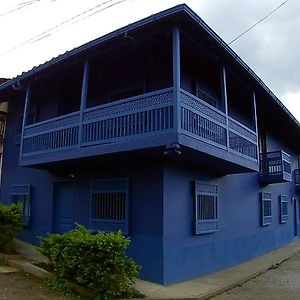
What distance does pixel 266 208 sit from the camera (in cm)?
1625

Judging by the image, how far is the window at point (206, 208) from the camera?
33.1 ft

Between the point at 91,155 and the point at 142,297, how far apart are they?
11.4 ft

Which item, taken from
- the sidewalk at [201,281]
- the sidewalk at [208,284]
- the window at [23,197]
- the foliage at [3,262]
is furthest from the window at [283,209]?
the foliage at [3,262]

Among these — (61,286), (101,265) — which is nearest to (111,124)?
(101,265)

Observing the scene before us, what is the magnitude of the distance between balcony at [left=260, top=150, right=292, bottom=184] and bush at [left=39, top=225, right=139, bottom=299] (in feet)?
30.7

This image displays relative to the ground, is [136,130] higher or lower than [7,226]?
higher

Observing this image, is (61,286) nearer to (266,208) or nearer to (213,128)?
(213,128)

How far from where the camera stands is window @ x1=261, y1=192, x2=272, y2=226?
15.5 meters

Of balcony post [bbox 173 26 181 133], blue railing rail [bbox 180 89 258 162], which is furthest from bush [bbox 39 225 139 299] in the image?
blue railing rail [bbox 180 89 258 162]

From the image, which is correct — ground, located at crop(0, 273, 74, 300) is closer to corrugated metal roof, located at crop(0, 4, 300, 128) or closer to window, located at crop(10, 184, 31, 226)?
window, located at crop(10, 184, 31, 226)

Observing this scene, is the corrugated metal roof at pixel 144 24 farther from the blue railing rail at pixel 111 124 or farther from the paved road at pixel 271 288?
the paved road at pixel 271 288

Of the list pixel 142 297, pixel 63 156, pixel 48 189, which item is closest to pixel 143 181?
pixel 63 156

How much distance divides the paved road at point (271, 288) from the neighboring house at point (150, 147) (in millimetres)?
1319

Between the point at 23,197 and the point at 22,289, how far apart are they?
615 cm
